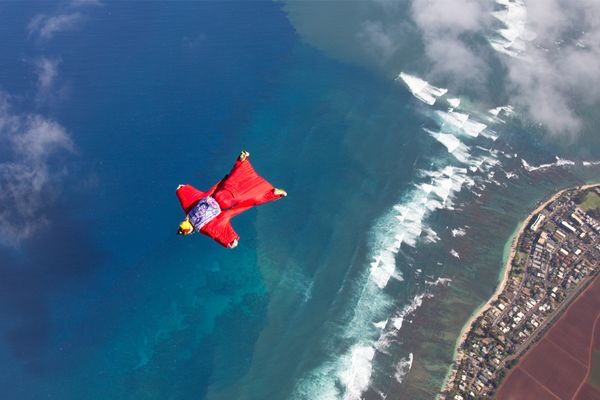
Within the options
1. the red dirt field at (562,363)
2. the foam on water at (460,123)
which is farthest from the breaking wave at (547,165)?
the red dirt field at (562,363)

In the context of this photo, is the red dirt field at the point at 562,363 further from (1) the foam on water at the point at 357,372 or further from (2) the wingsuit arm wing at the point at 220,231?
(2) the wingsuit arm wing at the point at 220,231

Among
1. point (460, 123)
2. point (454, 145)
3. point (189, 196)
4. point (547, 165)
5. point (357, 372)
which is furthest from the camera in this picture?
point (460, 123)

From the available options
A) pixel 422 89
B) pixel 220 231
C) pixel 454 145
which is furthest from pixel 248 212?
pixel 422 89

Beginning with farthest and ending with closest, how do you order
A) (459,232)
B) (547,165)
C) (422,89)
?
(422,89)
(547,165)
(459,232)

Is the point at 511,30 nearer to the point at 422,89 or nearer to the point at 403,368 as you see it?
the point at 422,89

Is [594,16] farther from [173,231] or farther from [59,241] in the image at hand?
[59,241]

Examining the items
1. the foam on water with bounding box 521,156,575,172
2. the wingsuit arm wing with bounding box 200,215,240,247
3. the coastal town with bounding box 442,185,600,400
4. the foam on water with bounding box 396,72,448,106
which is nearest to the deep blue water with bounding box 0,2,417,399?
the foam on water with bounding box 396,72,448,106
